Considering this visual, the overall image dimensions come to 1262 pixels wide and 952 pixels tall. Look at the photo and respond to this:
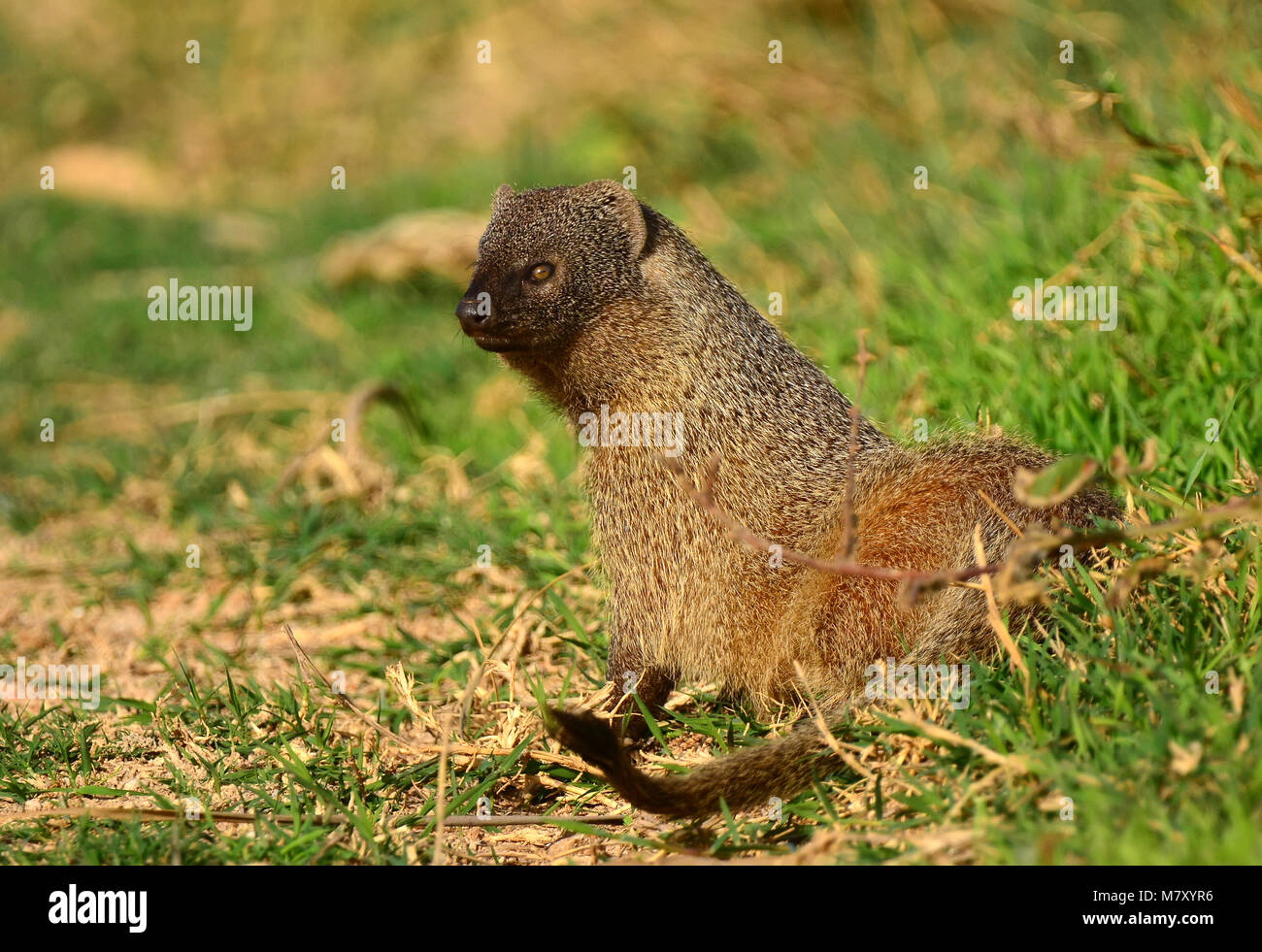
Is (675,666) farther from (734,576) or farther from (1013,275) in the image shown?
(1013,275)

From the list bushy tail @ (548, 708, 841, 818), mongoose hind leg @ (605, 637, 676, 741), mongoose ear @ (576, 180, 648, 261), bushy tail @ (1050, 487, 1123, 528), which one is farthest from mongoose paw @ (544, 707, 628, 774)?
mongoose ear @ (576, 180, 648, 261)

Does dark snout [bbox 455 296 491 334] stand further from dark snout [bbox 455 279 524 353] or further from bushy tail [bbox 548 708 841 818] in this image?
bushy tail [bbox 548 708 841 818]

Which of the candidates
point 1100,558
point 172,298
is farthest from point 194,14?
point 1100,558

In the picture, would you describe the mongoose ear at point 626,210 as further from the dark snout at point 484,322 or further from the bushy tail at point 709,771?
the bushy tail at point 709,771

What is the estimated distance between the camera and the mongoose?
2.52 m

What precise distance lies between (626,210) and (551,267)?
0.25m

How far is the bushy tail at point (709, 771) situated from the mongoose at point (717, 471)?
209mm

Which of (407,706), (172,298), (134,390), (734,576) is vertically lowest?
(407,706)

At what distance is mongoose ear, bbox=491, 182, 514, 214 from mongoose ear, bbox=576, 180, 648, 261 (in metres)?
0.21

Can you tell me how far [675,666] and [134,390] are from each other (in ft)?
12.9

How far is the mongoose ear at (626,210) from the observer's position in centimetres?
294

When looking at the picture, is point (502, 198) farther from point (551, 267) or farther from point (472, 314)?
point (472, 314)

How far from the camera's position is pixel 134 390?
5680 mm

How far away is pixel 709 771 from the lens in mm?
2211
